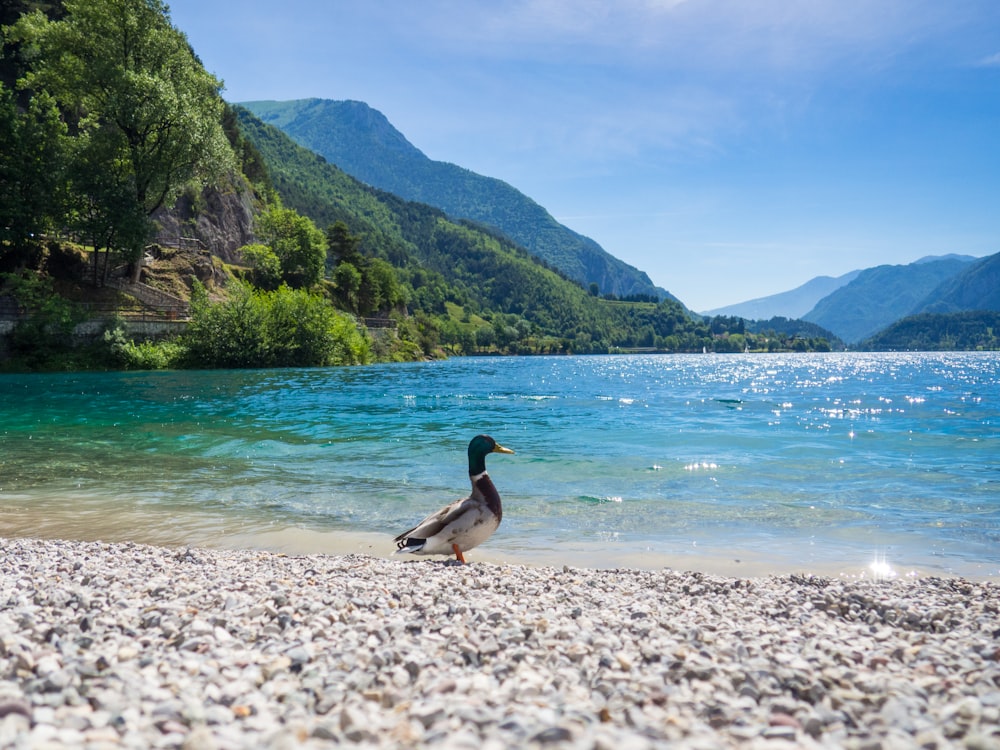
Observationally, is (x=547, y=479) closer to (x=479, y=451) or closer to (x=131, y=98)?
(x=479, y=451)

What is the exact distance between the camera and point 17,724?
3576 millimetres

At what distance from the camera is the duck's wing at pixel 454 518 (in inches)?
356

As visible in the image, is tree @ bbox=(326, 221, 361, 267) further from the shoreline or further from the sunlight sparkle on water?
the sunlight sparkle on water

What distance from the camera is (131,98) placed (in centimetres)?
5406

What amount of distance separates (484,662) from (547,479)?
11928 mm

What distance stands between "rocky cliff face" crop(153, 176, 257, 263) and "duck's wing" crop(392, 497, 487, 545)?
3177 inches

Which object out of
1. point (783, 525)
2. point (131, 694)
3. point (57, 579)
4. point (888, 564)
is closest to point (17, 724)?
point (131, 694)

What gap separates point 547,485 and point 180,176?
189ft

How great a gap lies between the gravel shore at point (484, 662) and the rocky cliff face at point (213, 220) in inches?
3250

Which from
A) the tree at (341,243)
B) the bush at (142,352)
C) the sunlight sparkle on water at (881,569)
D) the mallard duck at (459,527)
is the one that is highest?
the tree at (341,243)

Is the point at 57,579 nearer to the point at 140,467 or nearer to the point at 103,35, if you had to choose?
the point at 140,467

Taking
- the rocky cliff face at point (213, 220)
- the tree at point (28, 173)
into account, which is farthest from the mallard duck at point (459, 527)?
the rocky cliff face at point (213, 220)

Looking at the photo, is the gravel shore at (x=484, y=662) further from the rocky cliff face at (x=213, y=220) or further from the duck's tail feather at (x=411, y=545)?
the rocky cliff face at (x=213, y=220)

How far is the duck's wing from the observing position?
29.7 feet
